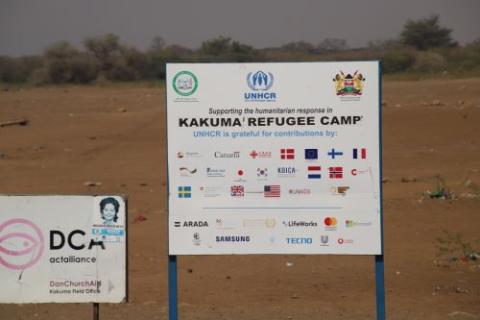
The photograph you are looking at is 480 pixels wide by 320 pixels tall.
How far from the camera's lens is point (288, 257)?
11.3 meters

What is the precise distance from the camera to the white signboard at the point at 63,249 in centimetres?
706

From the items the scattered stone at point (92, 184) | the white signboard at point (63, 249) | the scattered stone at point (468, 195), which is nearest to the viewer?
the white signboard at point (63, 249)

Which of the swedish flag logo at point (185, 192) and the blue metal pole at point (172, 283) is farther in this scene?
the blue metal pole at point (172, 283)

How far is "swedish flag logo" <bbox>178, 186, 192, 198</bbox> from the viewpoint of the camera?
7035mm

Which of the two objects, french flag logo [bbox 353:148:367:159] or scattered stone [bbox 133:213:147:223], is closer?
french flag logo [bbox 353:148:367:159]

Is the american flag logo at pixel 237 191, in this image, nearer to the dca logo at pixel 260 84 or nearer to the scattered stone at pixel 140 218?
the dca logo at pixel 260 84

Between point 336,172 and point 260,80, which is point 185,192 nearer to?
point 260,80

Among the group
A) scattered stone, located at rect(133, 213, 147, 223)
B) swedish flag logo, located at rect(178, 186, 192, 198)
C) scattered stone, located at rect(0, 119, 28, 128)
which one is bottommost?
scattered stone, located at rect(133, 213, 147, 223)

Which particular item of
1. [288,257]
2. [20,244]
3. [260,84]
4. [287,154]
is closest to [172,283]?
[20,244]

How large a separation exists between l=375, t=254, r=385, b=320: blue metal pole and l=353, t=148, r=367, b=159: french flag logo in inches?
29.2

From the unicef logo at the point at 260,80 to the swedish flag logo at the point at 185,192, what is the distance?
0.86m

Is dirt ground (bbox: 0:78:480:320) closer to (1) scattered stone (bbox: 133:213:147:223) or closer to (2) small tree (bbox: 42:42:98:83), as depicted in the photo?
(1) scattered stone (bbox: 133:213:147:223)

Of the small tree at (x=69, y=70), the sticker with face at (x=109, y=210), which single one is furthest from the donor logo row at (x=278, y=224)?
the small tree at (x=69, y=70)

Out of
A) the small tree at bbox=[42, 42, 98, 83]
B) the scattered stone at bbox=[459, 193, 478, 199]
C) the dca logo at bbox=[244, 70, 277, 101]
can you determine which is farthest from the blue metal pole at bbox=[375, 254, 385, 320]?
the small tree at bbox=[42, 42, 98, 83]
